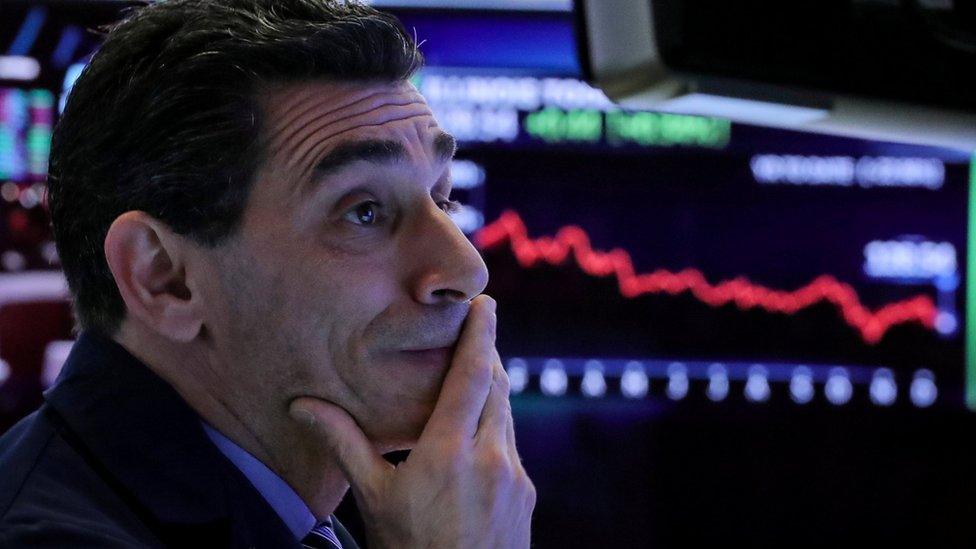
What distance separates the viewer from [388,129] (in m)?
1.23

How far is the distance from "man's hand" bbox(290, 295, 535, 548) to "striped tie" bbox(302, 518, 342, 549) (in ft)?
0.48

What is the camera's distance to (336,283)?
1183 millimetres

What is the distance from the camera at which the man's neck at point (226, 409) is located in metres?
1.19

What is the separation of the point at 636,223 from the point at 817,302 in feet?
1.57

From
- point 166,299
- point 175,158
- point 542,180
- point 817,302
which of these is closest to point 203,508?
point 166,299

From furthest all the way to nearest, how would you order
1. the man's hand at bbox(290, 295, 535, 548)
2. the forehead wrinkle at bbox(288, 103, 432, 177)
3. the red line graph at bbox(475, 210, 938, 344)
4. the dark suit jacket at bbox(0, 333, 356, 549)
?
the red line graph at bbox(475, 210, 938, 344)
the forehead wrinkle at bbox(288, 103, 432, 177)
the man's hand at bbox(290, 295, 535, 548)
the dark suit jacket at bbox(0, 333, 356, 549)

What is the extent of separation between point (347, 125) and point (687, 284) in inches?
72.7

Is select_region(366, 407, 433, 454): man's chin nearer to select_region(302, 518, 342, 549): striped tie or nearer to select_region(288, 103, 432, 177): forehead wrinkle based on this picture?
select_region(302, 518, 342, 549): striped tie

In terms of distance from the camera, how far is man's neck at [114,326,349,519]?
3.91ft

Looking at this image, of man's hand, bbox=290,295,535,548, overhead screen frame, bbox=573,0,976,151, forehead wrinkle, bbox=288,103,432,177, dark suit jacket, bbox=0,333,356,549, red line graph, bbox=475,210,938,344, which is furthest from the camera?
red line graph, bbox=475,210,938,344

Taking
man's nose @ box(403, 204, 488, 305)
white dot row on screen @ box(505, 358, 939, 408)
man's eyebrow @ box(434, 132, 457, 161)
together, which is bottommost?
white dot row on screen @ box(505, 358, 939, 408)

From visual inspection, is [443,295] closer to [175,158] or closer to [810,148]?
[175,158]

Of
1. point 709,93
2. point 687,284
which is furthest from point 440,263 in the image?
point 687,284

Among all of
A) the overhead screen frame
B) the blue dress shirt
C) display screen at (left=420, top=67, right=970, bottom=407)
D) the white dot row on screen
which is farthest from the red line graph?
the overhead screen frame
